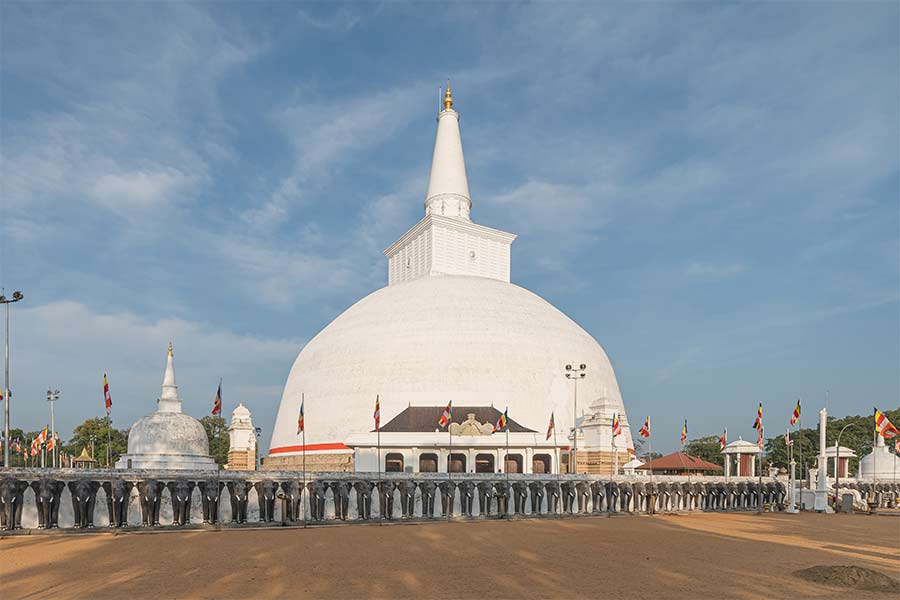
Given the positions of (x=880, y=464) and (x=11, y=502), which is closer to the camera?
(x=11, y=502)

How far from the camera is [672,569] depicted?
1503cm

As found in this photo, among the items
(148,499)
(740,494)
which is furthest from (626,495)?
(148,499)

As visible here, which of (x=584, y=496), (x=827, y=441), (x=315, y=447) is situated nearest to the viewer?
(x=584, y=496)

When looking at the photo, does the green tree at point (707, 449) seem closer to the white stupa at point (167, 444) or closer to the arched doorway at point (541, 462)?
the arched doorway at point (541, 462)

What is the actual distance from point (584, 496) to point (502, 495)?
480cm

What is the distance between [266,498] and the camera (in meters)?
24.1

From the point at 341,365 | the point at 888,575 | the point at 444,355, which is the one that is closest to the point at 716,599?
the point at 888,575

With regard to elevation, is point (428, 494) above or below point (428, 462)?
above

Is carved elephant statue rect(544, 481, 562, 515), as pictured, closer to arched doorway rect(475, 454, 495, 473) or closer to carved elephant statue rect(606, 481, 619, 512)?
carved elephant statue rect(606, 481, 619, 512)

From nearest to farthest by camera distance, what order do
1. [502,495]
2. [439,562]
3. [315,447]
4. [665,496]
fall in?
[439,562] < [502,495] < [665,496] < [315,447]

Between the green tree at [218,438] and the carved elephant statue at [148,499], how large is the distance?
59.1 meters

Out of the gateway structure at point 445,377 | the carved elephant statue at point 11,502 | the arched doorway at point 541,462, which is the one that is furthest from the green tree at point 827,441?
the carved elephant statue at point 11,502

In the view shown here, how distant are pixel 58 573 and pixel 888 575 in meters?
17.2

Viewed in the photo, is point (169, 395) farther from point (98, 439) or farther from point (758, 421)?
point (98, 439)
